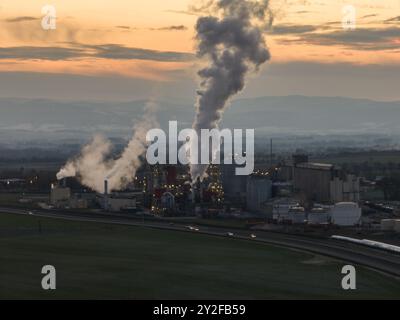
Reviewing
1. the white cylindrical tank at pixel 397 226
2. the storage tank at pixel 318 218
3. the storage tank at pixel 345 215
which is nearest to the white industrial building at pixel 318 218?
the storage tank at pixel 318 218

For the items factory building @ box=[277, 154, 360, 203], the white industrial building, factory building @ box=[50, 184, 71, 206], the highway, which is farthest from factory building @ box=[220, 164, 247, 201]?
the white industrial building

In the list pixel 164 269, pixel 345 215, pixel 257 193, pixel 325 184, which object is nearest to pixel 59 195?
pixel 257 193

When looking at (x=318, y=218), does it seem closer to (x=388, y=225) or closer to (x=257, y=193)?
(x=388, y=225)

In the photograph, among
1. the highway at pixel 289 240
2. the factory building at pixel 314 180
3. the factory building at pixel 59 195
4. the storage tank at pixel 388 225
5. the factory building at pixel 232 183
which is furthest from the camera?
the factory building at pixel 232 183

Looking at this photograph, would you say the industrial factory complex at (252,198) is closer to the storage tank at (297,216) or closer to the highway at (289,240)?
the storage tank at (297,216)
